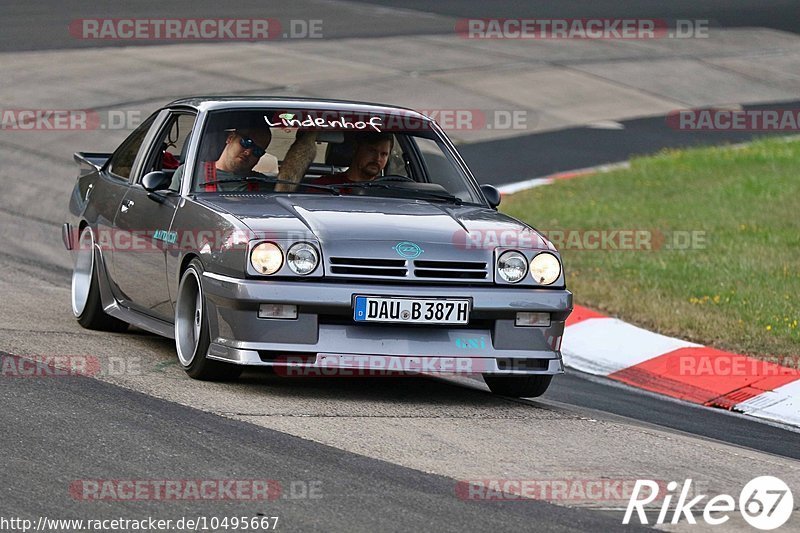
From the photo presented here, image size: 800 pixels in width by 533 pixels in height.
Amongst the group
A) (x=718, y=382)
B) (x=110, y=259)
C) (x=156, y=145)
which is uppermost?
(x=156, y=145)

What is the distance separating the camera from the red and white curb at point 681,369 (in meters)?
8.84

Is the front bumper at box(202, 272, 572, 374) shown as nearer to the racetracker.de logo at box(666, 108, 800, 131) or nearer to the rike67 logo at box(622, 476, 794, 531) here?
the rike67 logo at box(622, 476, 794, 531)

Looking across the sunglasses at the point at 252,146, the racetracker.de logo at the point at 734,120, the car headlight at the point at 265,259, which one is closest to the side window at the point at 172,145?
the sunglasses at the point at 252,146

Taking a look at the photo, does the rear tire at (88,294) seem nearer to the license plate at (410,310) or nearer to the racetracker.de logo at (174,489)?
the license plate at (410,310)

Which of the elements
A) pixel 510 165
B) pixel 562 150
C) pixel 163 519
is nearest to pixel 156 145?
pixel 163 519

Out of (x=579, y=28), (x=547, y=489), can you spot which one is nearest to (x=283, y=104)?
(x=547, y=489)

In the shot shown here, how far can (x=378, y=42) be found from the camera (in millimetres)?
26578

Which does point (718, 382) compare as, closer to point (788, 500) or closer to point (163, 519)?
point (788, 500)

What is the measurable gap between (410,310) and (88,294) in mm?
2810

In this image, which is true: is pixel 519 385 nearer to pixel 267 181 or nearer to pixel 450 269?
pixel 450 269

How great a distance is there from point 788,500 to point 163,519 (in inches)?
96.6

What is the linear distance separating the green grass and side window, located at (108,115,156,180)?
12.2ft

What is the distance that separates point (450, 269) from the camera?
23.7 ft

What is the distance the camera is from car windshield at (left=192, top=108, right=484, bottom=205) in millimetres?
8070
